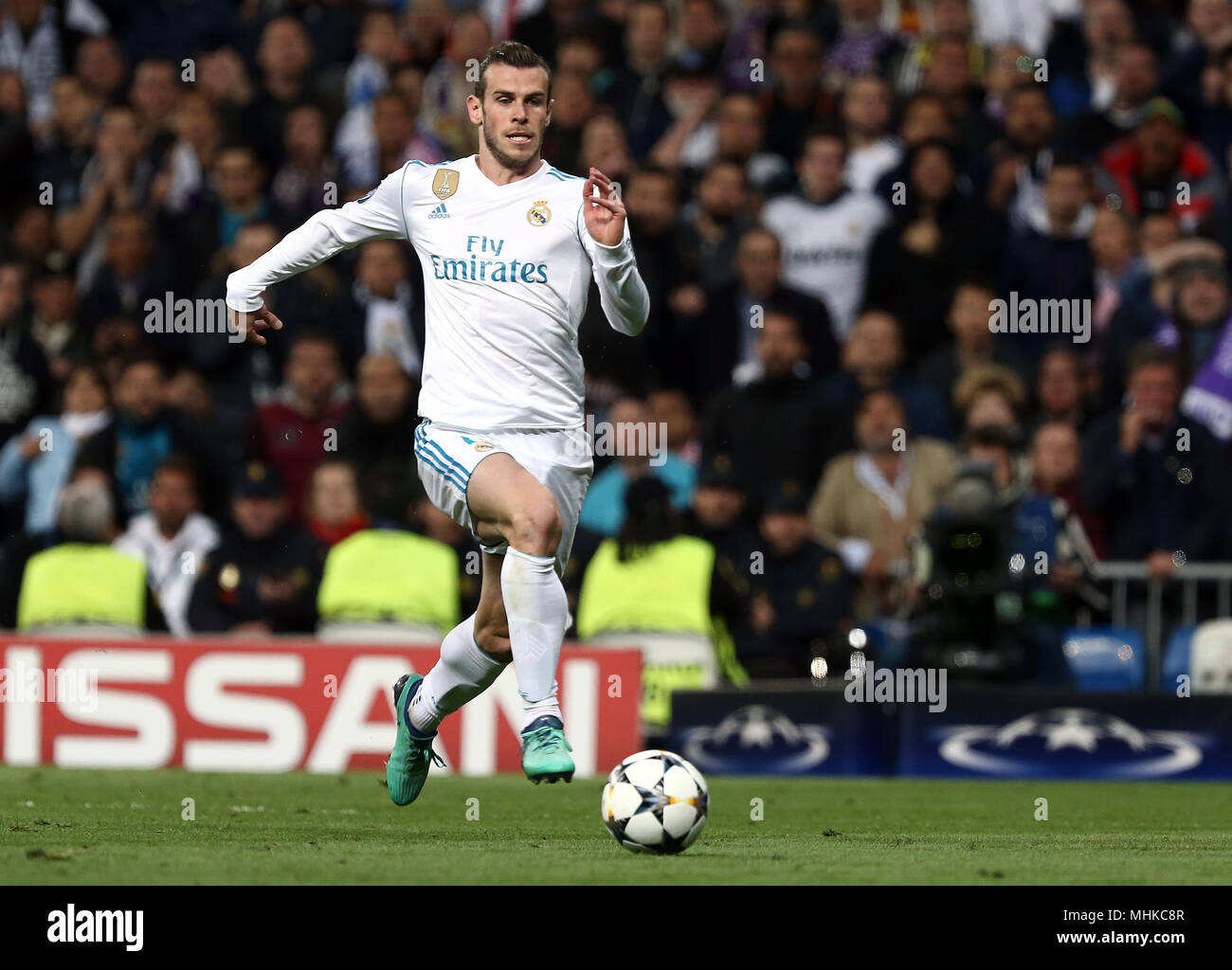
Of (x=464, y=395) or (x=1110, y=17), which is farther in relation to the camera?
(x=1110, y=17)

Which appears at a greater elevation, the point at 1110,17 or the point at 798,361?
the point at 1110,17

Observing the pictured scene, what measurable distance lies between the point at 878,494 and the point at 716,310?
1.79 metres

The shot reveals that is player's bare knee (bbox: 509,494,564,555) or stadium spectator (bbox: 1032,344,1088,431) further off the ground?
stadium spectator (bbox: 1032,344,1088,431)

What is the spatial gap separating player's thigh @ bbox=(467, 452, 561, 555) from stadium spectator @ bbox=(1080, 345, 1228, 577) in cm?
602

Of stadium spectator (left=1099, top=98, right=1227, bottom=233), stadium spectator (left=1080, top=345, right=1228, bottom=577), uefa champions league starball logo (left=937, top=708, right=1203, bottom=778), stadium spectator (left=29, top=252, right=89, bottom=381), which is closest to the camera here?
uefa champions league starball logo (left=937, top=708, right=1203, bottom=778)

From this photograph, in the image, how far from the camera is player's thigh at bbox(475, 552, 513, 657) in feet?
28.1

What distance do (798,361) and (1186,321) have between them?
2.41m

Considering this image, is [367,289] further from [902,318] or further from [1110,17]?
[1110,17]

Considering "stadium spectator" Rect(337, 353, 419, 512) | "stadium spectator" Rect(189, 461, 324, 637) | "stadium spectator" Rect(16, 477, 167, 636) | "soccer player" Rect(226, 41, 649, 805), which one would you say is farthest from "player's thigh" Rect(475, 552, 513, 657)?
"stadium spectator" Rect(337, 353, 419, 512)

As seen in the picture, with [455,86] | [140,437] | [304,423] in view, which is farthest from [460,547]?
[455,86]

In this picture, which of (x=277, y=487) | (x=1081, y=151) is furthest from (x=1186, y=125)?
(x=277, y=487)

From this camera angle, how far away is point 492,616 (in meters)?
8.59

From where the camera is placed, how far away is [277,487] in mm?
13805

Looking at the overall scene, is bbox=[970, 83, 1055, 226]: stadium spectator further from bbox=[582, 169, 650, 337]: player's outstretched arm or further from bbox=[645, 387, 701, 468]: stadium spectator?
bbox=[582, 169, 650, 337]: player's outstretched arm
